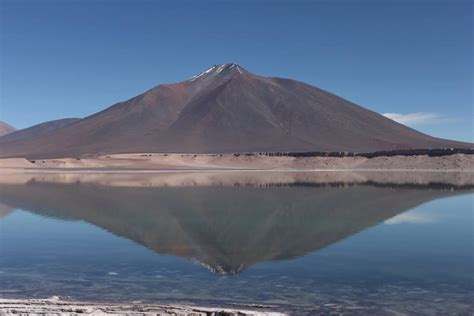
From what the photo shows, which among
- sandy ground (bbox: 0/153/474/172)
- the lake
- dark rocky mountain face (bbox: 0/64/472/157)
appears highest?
dark rocky mountain face (bbox: 0/64/472/157)

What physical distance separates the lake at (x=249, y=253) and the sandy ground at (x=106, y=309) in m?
0.71

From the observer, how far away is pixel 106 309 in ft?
28.6

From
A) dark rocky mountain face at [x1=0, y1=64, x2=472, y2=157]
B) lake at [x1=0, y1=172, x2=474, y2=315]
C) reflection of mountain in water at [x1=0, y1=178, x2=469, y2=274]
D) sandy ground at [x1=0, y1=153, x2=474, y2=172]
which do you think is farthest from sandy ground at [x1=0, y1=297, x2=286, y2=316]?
dark rocky mountain face at [x1=0, y1=64, x2=472, y2=157]

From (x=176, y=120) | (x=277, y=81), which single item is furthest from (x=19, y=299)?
(x=277, y=81)

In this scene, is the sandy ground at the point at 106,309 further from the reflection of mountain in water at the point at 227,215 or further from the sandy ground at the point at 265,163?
the sandy ground at the point at 265,163

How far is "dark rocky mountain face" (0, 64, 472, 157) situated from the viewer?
12269cm

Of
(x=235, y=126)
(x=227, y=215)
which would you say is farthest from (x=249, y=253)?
(x=235, y=126)

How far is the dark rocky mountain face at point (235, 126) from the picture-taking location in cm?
12269

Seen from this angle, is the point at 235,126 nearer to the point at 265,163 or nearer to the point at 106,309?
the point at 265,163

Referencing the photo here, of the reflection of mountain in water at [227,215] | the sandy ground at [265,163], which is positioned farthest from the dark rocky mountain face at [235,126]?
the reflection of mountain in water at [227,215]

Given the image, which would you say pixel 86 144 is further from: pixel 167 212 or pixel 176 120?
pixel 167 212

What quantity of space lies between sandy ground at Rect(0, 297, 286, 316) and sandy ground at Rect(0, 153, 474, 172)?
67.5 m

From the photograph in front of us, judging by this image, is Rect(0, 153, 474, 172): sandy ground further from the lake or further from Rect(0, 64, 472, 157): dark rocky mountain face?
the lake

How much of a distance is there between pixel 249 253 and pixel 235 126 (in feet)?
404
